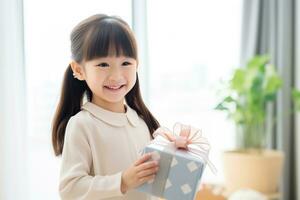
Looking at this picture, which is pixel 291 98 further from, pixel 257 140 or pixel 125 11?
pixel 125 11

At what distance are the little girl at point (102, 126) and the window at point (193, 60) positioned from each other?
153cm

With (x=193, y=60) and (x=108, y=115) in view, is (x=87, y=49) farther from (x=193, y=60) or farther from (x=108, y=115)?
(x=193, y=60)

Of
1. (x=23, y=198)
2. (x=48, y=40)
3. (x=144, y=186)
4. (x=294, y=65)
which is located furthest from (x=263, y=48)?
(x=144, y=186)

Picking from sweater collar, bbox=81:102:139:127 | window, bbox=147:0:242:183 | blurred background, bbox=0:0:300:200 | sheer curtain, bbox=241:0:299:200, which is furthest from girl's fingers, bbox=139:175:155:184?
sheer curtain, bbox=241:0:299:200

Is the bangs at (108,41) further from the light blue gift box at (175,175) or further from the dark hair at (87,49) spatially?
the light blue gift box at (175,175)

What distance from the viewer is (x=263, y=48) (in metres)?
3.14


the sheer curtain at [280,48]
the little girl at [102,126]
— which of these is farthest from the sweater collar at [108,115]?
the sheer curtain at [280,48]

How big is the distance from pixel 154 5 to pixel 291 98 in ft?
4.20

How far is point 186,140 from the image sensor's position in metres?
0.92

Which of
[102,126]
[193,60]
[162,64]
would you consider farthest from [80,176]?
[193,60]

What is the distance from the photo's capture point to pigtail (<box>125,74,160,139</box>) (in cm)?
113

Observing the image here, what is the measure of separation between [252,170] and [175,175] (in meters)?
2.15

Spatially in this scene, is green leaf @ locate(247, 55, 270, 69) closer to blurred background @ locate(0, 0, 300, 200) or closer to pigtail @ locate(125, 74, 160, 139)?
blurred background @ locate(0, 0, 300, 200)

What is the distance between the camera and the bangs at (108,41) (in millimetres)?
937
